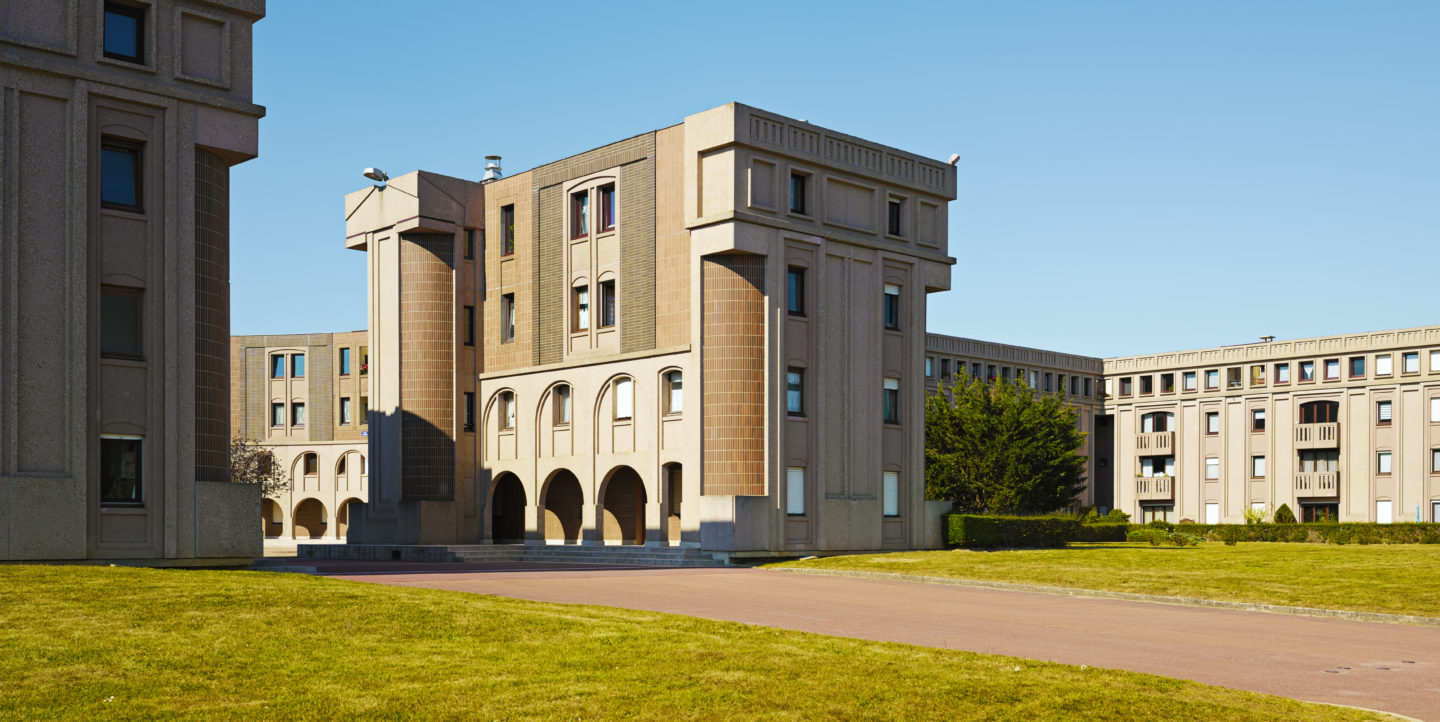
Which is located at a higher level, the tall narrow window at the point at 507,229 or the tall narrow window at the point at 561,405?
the tall narrow window at the point at 507,229

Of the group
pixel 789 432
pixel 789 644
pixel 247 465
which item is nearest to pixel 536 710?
pixel 789 644

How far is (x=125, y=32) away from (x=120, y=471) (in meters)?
9.42

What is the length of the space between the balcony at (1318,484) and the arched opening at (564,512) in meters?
54.1

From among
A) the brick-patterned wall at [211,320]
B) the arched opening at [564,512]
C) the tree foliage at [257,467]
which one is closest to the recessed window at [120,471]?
the brick-patterned wall at [211,320]

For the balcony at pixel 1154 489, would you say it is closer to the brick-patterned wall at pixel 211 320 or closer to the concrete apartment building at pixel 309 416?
the concrete apartment building at pixel 309 416

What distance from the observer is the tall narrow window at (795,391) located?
4159 centimetres

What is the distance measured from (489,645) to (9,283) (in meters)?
17.6

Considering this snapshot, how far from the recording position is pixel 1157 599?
84.0 feet

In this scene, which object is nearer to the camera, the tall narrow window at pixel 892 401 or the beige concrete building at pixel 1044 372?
the tall narrow window at pixel 892 401

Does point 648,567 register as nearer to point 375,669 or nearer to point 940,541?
point 940,541

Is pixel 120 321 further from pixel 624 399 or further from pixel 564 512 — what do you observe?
pixel 564 512

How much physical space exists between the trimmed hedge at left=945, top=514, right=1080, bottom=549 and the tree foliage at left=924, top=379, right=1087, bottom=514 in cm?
928

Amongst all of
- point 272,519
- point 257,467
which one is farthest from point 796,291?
point 272,519

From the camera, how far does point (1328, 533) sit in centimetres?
6238
